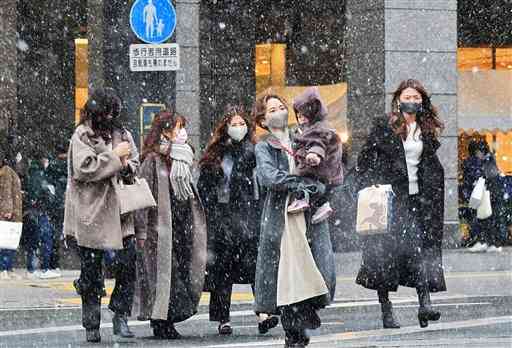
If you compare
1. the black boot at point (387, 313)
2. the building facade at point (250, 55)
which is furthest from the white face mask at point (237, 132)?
the building facade at point (250, 55)

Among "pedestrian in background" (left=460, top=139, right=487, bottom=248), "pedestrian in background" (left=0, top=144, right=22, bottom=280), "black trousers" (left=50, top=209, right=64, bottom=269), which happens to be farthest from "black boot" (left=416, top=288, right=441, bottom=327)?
"pedestrian in background" (left=460, top=139, right=487, bottom=248)

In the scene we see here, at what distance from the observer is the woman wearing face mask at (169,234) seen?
37.1ft

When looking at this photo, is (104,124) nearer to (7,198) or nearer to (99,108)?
(99,108)

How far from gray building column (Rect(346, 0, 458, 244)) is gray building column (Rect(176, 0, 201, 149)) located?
2.40 metres

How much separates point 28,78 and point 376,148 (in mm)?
13944

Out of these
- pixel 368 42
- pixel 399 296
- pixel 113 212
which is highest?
pixel 368 42

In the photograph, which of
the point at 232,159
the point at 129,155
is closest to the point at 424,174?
the point at 232,159

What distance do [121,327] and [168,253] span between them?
695mm

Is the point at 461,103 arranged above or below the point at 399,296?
above

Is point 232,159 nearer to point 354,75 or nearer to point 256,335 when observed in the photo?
point 256,335

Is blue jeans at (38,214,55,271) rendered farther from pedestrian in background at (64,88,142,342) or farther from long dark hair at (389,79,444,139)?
long dark hair at (389,79,444,139)

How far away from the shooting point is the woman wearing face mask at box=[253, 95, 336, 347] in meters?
9.60

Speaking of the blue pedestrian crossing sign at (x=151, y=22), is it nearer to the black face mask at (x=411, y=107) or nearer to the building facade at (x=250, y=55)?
the building facade at (x=250, y=55)

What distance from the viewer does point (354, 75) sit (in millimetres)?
21422
